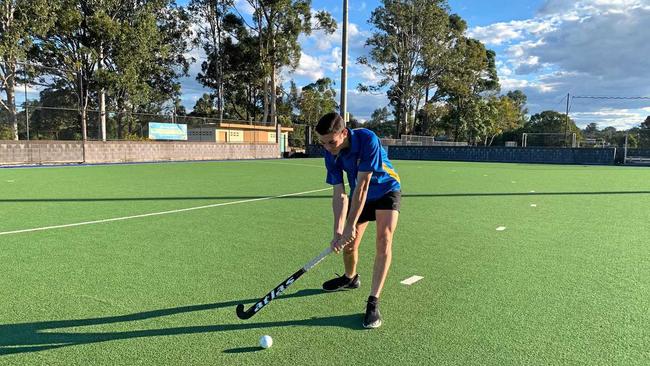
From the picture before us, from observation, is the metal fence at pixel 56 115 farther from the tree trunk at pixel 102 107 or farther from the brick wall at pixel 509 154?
the brick wall at pixel 509 154

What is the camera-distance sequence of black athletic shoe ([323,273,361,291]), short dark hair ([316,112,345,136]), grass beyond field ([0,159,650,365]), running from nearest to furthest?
1. grass beyond field ([0,159,650,365])
2. short dark hair ([316,112,345,136])
3. black athletic shoe ([323,273,361,291])

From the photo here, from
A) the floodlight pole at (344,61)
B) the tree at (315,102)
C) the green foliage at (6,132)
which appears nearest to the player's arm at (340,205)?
the floodlight pole at (344,61)

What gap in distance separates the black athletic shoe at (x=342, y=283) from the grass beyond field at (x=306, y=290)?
12 centimetres

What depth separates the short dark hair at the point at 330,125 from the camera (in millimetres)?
3473

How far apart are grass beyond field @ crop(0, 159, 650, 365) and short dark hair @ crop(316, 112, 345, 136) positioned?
1517 mm

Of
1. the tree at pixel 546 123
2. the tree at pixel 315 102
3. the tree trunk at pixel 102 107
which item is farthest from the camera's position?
the tree at pixel 546 123

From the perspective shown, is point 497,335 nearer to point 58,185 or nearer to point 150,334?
point 150,334

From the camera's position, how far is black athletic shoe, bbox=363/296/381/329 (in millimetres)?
3492

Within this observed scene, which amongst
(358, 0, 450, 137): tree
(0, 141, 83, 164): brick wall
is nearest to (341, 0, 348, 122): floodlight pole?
(0, 141, 83, 164): brick wall

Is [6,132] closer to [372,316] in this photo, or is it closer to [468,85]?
[372,316]

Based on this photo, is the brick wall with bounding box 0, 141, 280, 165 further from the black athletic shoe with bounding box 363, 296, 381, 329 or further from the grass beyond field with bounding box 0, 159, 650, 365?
the black athletic shoe with bounding box 363, 296, 381, 329

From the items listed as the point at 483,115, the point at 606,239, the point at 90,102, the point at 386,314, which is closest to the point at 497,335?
the point at 386,314

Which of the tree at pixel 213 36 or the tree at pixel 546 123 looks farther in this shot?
the tree at pixel 546 123

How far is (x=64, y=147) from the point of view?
24469 mm
